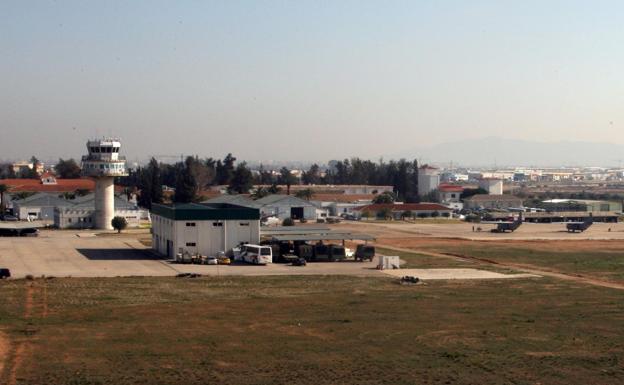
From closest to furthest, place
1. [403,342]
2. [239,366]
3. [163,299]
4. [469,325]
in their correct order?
[239,366], [403,342], [469,325], [163,299]

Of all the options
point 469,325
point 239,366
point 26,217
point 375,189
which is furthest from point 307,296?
point 375,189

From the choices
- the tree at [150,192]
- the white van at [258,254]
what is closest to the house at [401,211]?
the tree at [150,192]

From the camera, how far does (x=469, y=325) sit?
3528cm

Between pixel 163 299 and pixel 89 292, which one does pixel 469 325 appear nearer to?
pixel 163 299

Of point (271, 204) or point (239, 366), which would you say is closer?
point (239, 366)

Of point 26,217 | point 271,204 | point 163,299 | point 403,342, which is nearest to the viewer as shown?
point 403,342

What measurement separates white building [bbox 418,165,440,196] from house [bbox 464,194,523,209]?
19.4m

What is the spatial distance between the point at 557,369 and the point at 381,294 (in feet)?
55.8

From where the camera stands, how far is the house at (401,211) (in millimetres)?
129500

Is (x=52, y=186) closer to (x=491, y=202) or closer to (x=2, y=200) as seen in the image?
(x=2, y=200)

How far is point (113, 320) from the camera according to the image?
1409 inches

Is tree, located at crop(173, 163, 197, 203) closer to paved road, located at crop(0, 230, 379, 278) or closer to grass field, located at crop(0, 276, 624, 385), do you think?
paved road, located at crop(0, 230, 379, 278)

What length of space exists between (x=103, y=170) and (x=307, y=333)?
67661 millimetres

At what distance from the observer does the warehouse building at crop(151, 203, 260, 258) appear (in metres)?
61.8
